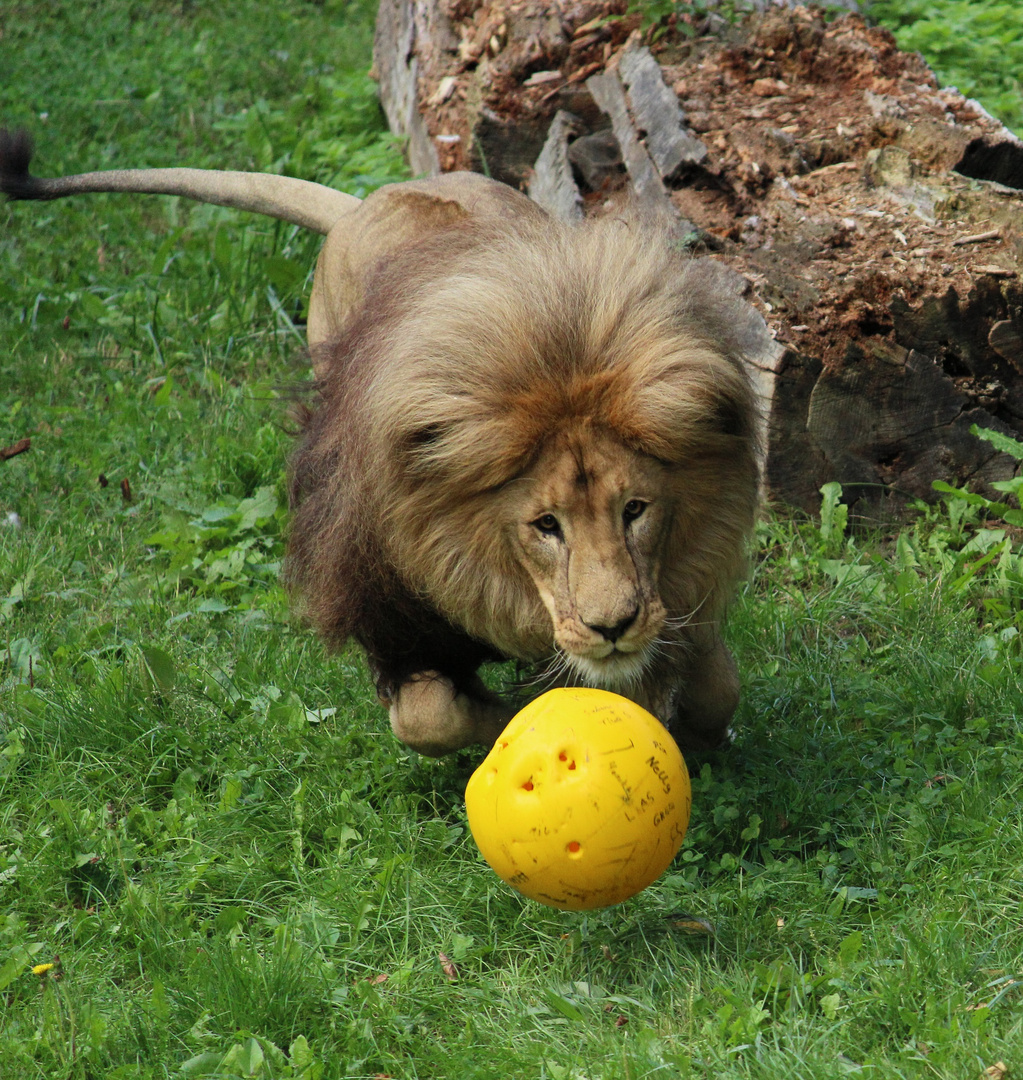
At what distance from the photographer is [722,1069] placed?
2336 mm

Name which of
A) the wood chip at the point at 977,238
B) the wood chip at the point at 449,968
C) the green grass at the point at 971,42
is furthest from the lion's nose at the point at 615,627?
the green grass at the point at 971,42

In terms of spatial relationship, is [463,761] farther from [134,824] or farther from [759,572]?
[759,572]

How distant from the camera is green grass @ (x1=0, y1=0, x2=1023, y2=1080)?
8.26 feet

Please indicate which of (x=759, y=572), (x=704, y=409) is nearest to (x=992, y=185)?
(x=759, y=572)

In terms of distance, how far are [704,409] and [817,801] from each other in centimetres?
110

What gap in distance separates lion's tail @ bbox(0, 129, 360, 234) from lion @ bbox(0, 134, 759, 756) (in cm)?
131

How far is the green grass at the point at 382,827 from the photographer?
8.26ft

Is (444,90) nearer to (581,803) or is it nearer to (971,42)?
(971,42)

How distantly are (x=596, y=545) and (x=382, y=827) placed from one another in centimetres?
106

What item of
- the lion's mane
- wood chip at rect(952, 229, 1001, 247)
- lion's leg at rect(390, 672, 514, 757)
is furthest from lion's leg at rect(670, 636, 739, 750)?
wood chip at rect(952, 229, 1001, 247)

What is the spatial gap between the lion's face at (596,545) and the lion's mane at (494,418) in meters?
0.05

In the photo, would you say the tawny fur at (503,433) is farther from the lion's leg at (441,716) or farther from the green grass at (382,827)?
the green grass at (382,827)

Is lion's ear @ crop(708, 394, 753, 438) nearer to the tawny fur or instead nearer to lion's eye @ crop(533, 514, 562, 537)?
the tawny fur

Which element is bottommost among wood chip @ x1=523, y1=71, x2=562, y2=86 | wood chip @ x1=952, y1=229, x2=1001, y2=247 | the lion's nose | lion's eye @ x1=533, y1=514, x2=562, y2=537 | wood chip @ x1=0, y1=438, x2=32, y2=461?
wood chip @ x1=0, y1=438, x2=32, y2=461
